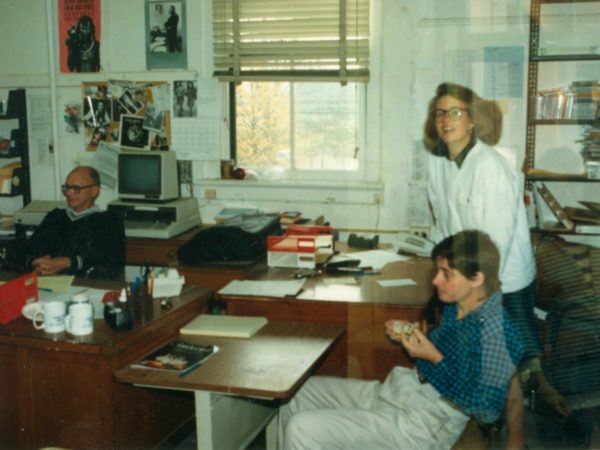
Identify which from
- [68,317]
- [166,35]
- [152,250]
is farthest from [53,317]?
[166,35]

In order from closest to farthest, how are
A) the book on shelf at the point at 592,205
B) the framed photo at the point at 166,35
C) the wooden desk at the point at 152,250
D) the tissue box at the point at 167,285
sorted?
1. the tissue box at the point at 167,285
2. the book on shelf at the point at 592,205
3. the wooden desk at the point at 152,250
4. the framed photo at the point at 166,35

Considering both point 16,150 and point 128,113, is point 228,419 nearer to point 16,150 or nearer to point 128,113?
point 128,113

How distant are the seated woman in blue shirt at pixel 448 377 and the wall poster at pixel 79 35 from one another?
313 cm

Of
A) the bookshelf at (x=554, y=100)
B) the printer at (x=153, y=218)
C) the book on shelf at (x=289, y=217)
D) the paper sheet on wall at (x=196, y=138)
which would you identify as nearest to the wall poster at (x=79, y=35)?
the paper sheet on wall at (x=196, y=138)

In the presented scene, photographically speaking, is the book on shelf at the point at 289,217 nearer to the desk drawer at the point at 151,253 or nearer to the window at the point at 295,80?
the window at the point at 295,80

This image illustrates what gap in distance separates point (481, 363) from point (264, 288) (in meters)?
1.16

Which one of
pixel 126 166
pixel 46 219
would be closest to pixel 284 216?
pixel 126 166

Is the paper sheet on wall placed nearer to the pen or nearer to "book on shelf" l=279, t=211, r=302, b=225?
"book on shelf" l=279, t=211, r=302, b=225

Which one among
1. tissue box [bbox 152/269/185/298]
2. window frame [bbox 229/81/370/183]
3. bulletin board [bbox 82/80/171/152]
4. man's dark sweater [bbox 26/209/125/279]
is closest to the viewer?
tissue box [bbox 152/269/185/298]

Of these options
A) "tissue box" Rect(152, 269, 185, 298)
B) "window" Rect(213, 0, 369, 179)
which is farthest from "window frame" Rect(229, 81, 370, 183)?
"tissue box" Rect(152, 269, 185, 298)

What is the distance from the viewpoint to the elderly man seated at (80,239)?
126 inches

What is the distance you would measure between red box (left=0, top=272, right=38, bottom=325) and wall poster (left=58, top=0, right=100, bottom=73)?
2.34 m

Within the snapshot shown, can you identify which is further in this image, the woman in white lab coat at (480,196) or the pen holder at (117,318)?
the woman in white lab coat at (480,196)

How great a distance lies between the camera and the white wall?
3.68 metres
